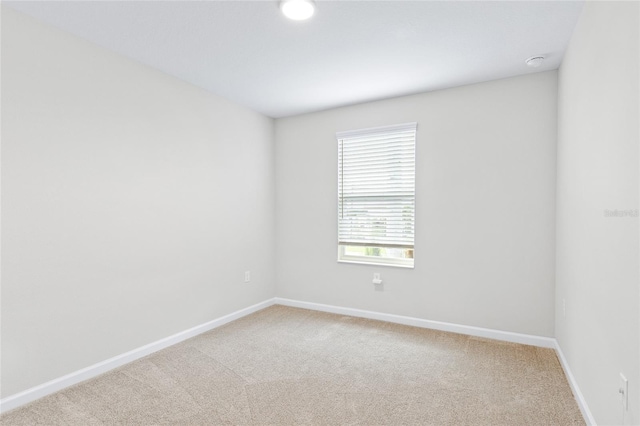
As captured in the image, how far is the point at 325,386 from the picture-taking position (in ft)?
7.79

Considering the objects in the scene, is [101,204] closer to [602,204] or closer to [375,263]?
[375,263]

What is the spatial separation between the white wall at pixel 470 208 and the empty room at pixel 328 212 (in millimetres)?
20

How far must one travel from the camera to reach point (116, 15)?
7.15ft

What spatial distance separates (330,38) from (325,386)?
2.49 m

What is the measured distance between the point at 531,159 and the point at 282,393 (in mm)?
2865

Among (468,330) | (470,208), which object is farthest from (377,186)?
(468,330)

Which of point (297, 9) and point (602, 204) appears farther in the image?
point (297, 9)

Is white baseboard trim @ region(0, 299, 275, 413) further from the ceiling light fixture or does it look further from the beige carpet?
the ceiling light fixture

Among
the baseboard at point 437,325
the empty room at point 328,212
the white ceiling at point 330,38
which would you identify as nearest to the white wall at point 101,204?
the empty room at point 328,212

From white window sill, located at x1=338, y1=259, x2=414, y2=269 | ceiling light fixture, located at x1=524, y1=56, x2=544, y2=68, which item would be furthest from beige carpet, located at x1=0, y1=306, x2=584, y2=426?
ceiling light fixture, located at x1=524, y1=56, x2=544, y2=68

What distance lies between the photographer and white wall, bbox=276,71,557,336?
3023mm

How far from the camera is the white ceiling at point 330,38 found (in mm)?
2094

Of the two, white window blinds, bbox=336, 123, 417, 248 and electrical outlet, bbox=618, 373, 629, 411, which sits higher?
white window blinds, bbox=336, 123, 417, 248

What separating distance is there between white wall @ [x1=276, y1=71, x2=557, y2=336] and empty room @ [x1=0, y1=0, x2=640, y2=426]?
0.8 inches
